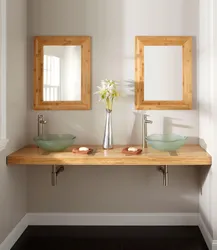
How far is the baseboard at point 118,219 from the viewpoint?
370 centimetres

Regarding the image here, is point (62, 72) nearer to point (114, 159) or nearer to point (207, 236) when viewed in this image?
point (114, 159)

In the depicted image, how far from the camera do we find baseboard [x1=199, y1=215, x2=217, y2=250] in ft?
10.1

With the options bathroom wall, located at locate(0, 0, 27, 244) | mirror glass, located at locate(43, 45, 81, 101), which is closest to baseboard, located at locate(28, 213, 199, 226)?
bathroom wall, located at locate(0, 0, 27, 244)

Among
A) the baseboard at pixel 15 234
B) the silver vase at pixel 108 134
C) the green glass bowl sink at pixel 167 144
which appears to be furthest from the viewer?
the silver vase at pixel 108 134

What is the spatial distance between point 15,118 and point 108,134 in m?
0.84

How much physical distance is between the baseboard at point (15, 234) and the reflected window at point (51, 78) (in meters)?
1.18

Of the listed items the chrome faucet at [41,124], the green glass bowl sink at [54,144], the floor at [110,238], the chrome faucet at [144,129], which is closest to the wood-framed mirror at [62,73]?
the chrome faucet at [41,124]

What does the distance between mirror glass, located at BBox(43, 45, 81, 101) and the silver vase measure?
1.22 ft

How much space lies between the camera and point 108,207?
3.71 m

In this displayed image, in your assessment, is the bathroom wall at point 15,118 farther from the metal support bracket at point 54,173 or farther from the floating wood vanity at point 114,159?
the metal support bracket at point 54,173

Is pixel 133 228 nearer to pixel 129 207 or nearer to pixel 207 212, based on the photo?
pixel 129 207

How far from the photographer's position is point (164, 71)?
11.9 feet

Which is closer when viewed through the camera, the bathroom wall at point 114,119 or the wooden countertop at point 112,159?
the wooden countertop at point 112,159

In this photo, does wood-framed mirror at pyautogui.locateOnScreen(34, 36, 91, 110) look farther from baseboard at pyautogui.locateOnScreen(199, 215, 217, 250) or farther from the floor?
baseboard at pyautogui.locateOnScreen(199, 215, 217, 250)
